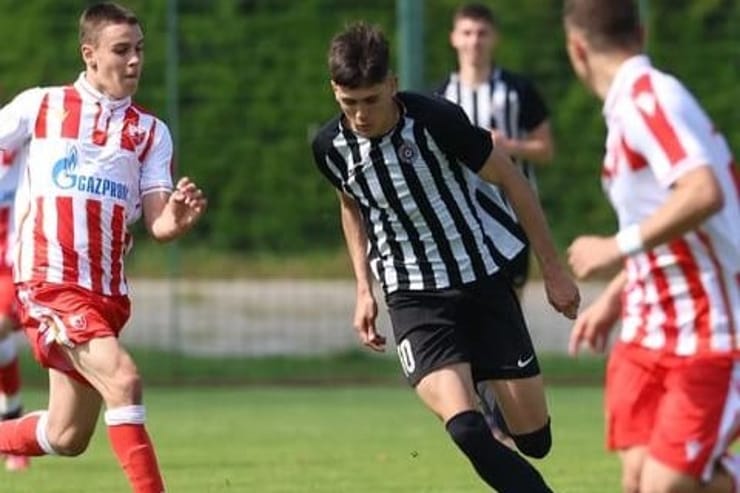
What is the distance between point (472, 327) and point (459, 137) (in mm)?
732

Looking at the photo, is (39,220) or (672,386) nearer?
(672,386)

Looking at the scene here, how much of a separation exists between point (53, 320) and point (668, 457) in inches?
111

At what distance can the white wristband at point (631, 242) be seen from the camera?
600 centimetres

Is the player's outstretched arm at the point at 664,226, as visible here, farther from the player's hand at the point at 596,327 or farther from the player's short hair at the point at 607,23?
Result: the player's short hair at the point at 607,23

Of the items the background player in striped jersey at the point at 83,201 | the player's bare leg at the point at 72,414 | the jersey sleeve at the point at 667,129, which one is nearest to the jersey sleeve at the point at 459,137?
the background player in striped jersey at the point at 83,201

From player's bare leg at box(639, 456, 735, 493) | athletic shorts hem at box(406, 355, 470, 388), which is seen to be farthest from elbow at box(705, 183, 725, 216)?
athletic shorts hem at box(406, 355, 470, 388)

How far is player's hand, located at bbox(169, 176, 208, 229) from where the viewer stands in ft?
24.9

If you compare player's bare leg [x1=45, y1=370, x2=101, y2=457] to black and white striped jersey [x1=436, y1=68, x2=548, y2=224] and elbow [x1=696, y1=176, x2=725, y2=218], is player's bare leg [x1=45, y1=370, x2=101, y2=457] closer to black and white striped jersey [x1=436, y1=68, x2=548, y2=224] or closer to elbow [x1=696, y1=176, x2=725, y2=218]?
elbow [x1=696, y1=176, x2=725, y2=218]

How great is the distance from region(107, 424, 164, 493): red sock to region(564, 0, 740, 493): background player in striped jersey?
2015mm

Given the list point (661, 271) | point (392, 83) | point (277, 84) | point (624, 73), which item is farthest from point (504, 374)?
point (277, 84)

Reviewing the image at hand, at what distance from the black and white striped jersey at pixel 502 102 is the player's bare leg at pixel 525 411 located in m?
4.26

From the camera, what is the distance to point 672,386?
6.18m

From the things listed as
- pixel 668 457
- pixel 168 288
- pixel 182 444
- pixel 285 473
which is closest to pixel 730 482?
pixel 668 457

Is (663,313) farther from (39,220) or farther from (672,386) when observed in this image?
(39,220)
